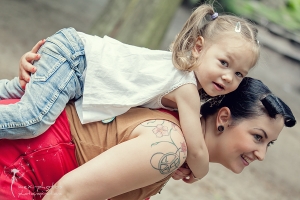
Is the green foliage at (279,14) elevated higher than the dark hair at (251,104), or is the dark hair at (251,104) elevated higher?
the dark hair at (251,104)

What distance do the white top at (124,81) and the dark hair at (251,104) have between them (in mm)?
406

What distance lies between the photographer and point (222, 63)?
2297 millimetres

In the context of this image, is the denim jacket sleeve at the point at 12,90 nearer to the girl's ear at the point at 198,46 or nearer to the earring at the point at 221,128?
the girl's ear at the point at 198,46

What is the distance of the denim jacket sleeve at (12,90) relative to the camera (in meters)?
2.39

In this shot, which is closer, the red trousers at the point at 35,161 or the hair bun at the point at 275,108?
the red trousers at the point at 35,161

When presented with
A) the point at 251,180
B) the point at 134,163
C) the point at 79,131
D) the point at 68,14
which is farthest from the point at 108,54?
the point at 68,14

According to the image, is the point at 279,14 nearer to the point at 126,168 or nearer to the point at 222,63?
the point at 222,63

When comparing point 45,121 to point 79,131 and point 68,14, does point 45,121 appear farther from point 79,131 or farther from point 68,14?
point 68,14

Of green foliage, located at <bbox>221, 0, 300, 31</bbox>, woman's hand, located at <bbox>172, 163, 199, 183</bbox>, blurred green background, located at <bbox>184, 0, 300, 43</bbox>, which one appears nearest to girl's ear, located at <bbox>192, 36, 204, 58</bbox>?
woman's hand, located at <bbox>172, 163, 199, 183</bbox>

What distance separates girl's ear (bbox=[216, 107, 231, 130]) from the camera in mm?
2504

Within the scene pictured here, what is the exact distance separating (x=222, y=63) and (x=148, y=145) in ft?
1.89

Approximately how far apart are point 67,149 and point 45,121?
0.20m

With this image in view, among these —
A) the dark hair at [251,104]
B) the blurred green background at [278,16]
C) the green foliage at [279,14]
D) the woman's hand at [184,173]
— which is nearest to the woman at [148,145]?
the dark hair at [251,104]

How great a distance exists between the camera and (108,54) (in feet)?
7.61
